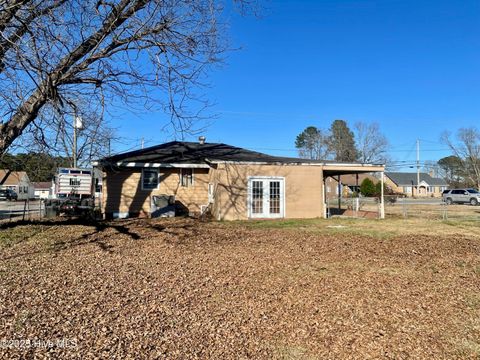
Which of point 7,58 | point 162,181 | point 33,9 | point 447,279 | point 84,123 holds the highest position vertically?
point 33,9

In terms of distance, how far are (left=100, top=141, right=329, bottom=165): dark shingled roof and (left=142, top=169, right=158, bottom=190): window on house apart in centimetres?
56

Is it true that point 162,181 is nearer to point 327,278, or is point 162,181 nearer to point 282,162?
point 282,162

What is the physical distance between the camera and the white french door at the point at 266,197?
1592 centimetres

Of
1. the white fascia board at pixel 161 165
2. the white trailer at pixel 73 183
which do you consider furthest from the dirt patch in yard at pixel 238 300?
the white trailer at pixel 73 183

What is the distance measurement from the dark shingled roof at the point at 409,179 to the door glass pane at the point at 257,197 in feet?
202

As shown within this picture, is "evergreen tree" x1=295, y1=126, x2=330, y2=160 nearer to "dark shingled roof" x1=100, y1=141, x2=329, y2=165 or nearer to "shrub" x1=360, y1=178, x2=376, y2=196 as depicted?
"shrub" x1=360, y1=178, x2=376, y2=196

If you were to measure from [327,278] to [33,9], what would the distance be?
6.70m

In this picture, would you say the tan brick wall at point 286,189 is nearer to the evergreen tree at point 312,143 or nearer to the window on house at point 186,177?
the window on house at point 186,177

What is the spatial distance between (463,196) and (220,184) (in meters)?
32.6

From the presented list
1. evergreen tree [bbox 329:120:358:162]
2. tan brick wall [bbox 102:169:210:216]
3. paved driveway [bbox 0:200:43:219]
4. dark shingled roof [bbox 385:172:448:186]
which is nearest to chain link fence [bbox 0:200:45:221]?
paved driveway [bbox 0:200:43:219]

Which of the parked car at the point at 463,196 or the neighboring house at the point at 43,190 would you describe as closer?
the neighboring house at the point at 43,190

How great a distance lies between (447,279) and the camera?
234 inches

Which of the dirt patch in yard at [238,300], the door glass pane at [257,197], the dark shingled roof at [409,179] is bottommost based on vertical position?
the dirt patch in yard at [238,300]

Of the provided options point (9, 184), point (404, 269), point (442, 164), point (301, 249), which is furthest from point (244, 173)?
point (442, 164)
